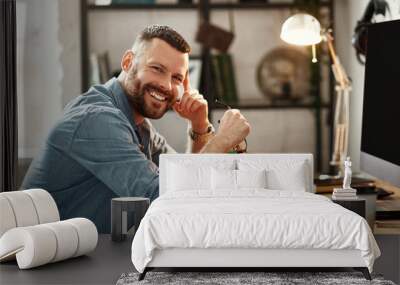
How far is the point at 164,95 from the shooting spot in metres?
6.77

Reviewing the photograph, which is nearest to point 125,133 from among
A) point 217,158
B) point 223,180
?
point 217,158

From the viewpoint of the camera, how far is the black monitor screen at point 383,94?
528cm

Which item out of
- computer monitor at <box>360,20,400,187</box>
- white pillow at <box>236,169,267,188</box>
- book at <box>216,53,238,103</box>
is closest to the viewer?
computer monitor at <box>360,20,400,187</box>

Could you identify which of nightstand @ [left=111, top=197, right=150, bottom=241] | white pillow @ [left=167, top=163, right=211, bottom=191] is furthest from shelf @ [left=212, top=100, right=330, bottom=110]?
nightstand @ [left=111, top=197, right=150, bottom=241]

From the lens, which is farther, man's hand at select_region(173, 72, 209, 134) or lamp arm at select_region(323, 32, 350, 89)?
man's hand at select_region(173, 72, 209, 134)

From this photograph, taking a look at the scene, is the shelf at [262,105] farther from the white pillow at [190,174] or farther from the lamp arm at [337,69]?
the white pillow at [190,174]

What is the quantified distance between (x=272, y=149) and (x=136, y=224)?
160 cm

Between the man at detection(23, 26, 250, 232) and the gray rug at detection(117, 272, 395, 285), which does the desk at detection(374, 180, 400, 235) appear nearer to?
the gray rug at detection(117, 272, 395, 285)

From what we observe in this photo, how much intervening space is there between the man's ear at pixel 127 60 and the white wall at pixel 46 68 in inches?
14.9

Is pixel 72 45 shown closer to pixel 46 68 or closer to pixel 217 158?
pixel 46 68

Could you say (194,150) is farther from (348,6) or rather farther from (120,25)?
(348,6)

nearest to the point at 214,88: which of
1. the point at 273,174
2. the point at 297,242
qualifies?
the point at 273,174

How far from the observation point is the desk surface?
468 centimetres

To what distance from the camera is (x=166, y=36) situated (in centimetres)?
682
